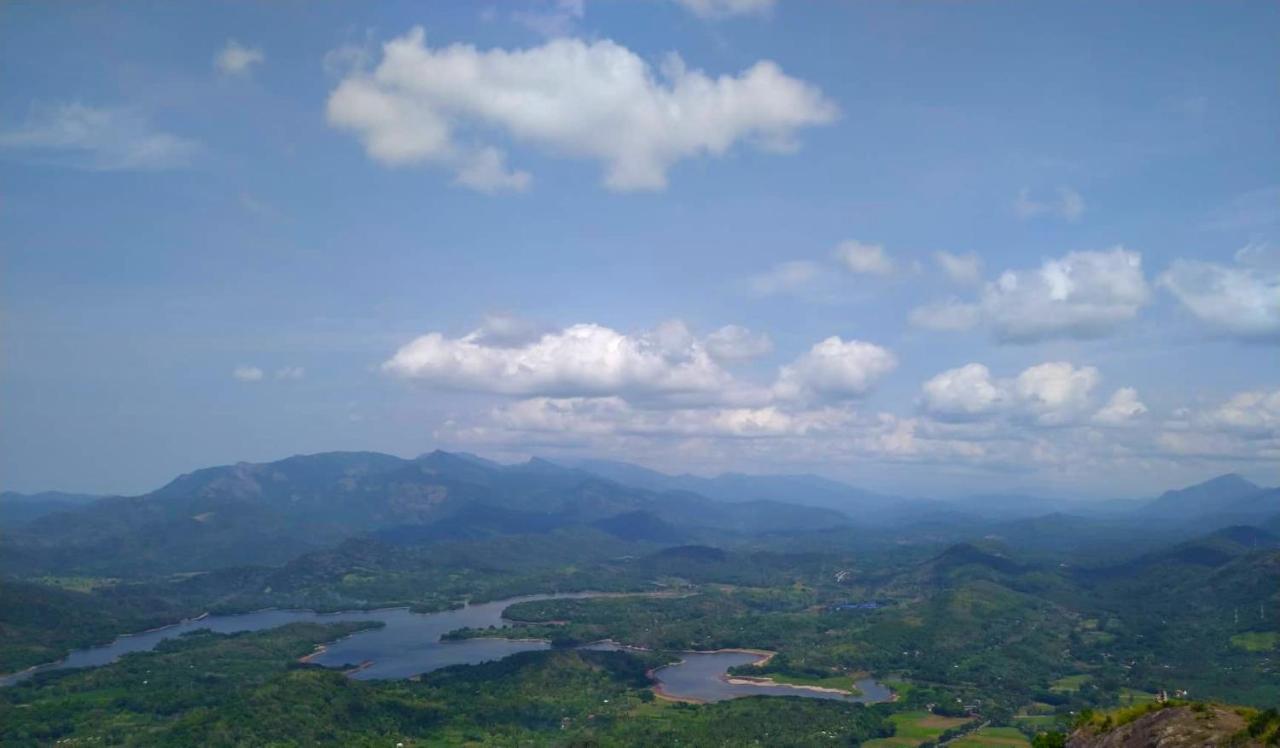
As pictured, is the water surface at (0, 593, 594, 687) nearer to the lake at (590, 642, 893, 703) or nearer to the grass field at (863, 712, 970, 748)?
the lake at (590, 642, 893, 703)

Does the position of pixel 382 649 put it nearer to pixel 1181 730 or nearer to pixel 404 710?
pixel 404 710

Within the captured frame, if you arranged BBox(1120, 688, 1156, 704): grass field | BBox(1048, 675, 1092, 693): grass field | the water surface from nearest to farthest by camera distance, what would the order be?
BBox(1120, 688, 1156, 704): grass field
BBox(1048, 675, 1092, 693): grass field
the water surface

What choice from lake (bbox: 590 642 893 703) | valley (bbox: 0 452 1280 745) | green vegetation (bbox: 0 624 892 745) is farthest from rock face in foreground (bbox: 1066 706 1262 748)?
lake (bbox: 590 642 893 703)

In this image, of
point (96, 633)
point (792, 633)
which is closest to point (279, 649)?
point (96, 633)

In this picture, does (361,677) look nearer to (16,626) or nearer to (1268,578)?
(16,626)

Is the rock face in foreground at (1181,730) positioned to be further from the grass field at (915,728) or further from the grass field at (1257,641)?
the grass field at (1257,641)

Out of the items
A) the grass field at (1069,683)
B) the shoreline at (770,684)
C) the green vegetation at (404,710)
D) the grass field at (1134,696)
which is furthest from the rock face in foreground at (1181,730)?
the grass field at (1069,683)
